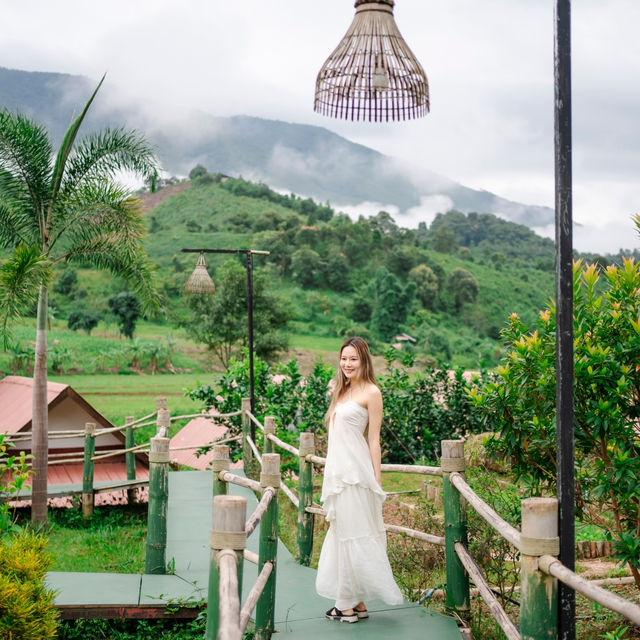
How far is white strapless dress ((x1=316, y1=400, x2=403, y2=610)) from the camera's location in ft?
11.6

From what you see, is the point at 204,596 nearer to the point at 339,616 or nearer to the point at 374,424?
the point at 339,616

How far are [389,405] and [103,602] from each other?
7.67m

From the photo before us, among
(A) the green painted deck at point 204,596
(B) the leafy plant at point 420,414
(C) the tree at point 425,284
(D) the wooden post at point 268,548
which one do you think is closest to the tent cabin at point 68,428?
(B) the leafy plant at point 420,414

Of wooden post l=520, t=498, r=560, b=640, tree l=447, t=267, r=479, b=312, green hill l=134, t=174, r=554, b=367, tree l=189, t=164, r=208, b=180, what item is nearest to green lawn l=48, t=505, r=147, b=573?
wooden post l=520, t=498, r=560, b=640

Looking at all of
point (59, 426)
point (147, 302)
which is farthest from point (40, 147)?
point (59, 426)

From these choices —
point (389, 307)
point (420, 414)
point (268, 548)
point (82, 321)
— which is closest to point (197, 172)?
point (389, 307)

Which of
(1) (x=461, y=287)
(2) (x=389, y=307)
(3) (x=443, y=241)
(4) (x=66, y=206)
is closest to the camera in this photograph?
(4) (x=66, y=206)

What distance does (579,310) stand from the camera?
360cm

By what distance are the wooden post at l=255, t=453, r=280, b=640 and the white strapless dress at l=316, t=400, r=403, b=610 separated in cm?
27

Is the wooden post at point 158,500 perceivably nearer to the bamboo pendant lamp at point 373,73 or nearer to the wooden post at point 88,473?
the bamboo pendant lamp at point 373,73

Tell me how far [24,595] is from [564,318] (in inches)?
111

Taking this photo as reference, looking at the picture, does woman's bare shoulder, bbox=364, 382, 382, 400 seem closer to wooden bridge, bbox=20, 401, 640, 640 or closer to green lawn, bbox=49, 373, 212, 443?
wooden bridge, bbox=20, 401, 640, 640

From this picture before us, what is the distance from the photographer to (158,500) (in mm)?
5125

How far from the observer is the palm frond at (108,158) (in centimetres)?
1046
